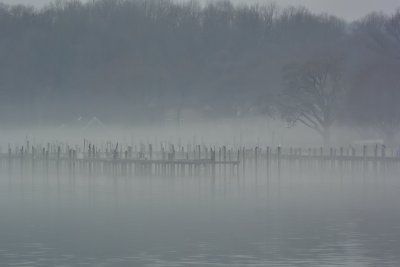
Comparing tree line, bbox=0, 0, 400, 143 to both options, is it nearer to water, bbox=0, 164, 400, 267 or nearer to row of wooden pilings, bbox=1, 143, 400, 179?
row of wooden pilings, bbox=1, 143, 400, 179

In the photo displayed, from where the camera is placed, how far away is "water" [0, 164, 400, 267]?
4122 cm

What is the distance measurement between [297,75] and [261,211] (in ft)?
152

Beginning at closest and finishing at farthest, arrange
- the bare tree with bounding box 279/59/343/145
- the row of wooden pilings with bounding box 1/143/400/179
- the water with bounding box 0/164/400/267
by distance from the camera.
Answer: the water with bounding box 0/164/400/267 < the row of wooden pilings with bounding box 1/143/400/179 < the bare tree with bounding box 279/59/343/145

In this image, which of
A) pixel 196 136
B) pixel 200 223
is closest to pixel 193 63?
pixel 196 136

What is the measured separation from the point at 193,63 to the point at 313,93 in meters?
42.3

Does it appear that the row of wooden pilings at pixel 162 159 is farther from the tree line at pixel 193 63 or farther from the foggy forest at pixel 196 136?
the tree line at pixel 193 63

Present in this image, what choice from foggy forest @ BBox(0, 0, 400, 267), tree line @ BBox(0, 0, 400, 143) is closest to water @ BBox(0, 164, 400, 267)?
foggy forest @ BBox(0, 0, 400, 267)

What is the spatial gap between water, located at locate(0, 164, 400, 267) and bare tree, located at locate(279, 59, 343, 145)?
20.9 metres

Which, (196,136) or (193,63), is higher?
(193,63)

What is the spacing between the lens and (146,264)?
39.6 meters

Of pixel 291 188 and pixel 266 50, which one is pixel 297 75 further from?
pixel 266 50

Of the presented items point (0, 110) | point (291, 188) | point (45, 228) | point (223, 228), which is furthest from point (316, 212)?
point (0, 110)

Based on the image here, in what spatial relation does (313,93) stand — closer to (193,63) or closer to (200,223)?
(193,63)

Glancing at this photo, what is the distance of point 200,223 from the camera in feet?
167
